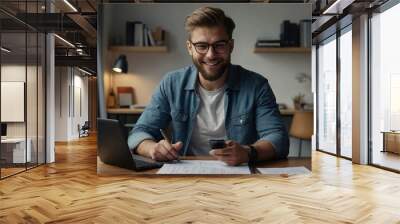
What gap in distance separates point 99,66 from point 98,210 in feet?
5.65

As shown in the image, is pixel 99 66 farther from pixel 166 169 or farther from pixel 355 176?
pixel 355 176

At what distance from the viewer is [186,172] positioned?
4535 mm

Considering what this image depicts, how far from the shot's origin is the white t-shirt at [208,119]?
4.53 meters

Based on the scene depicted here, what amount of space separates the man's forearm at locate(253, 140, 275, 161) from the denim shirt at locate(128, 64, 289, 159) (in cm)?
4

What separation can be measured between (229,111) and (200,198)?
1016 millimetres

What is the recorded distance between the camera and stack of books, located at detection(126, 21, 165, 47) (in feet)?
15.2

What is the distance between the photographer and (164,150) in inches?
177

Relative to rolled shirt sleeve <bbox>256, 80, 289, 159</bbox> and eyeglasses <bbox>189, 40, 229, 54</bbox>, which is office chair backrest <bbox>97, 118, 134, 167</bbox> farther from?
rolled shirt sleeve <bbox>256, 80, 289, 159</bbox>

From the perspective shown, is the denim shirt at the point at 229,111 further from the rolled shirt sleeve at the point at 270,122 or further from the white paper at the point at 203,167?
the white paper at the point at 203,167

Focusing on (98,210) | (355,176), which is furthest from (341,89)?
(98,210)

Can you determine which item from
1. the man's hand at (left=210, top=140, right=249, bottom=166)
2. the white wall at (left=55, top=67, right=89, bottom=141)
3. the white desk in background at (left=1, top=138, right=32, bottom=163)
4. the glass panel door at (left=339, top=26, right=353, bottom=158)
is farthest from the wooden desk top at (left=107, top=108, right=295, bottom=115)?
the white wall at (left=55, top=67, right=89, bottom=141)

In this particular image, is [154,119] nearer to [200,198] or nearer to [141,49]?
[141,49]

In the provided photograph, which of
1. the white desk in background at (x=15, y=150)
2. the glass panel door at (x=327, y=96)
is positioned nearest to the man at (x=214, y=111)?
the white desk in background at (x=15, y=150)

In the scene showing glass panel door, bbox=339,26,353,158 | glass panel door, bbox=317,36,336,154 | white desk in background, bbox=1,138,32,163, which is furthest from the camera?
glass panel door, bbox=317,36,336,154
